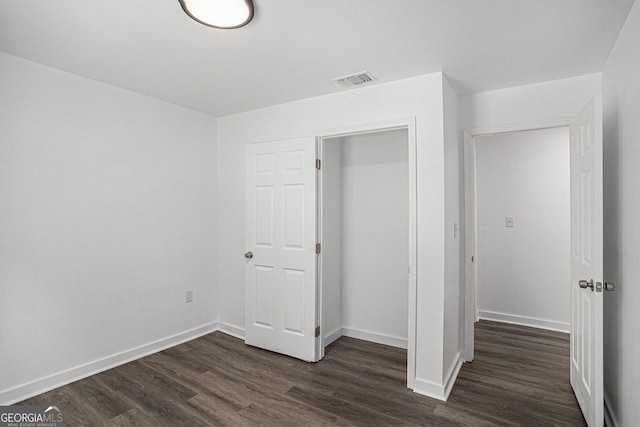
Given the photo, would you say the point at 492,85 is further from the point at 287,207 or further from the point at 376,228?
the point at 287,207

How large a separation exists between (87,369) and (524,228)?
4.73 m

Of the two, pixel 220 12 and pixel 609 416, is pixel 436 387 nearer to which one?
pixel 609 416

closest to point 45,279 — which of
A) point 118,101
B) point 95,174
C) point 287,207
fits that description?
point 95,174

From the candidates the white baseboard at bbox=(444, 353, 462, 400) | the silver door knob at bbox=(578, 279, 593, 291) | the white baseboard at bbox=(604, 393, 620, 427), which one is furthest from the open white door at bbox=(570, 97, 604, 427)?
the white baseboard at bbox=(444, 353, 462, 400)

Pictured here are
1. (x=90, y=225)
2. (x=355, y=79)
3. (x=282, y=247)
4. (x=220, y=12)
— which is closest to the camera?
(x=220, y=12)

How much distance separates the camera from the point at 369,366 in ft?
9.93

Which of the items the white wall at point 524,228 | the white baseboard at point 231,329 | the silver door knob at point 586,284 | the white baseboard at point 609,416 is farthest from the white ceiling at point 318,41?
the white baseboard at point 231,329

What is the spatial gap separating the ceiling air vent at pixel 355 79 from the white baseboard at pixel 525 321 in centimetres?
330

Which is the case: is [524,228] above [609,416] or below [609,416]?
above

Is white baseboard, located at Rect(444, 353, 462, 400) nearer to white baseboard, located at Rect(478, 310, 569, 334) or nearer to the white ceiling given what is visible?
white baseboard, located at Rect(478, 310, 569, 334)

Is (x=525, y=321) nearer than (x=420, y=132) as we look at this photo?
No

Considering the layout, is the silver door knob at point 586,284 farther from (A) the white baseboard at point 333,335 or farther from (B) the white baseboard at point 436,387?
(A) the white baseboard at point 333,335

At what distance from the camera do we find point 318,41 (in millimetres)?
2154

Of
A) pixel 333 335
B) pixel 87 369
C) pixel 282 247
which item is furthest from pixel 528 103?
pixel 87 369
